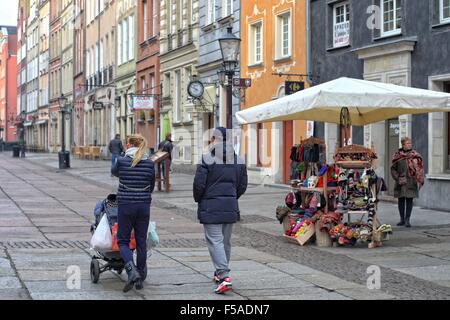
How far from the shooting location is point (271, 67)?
86.1 feet

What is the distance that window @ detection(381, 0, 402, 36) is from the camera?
19.5 m

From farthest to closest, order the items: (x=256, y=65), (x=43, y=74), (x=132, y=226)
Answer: (x=43, y=74) < (x=256, y=65) < (x=132, y=226)

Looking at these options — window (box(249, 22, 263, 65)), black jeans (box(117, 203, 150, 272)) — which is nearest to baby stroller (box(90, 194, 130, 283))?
black jeans (box(117, 203, 150, 272))

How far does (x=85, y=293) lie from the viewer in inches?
342

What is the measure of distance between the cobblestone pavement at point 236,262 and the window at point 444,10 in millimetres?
4301

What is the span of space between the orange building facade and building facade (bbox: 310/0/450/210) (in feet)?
3.62

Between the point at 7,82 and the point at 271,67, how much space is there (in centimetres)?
9139

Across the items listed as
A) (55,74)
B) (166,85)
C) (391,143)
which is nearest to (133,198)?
(391,143)

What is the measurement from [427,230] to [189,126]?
20410 mm

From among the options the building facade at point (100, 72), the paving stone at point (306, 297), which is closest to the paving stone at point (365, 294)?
the paving stone at point (306, 297)

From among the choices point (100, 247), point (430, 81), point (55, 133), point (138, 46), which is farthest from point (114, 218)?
point (55, 133)

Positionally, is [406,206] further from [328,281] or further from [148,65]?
[148,65]

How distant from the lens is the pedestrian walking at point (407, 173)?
1486 centimetres

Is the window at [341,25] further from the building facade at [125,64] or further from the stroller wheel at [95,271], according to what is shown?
the building facade at [125,64]
